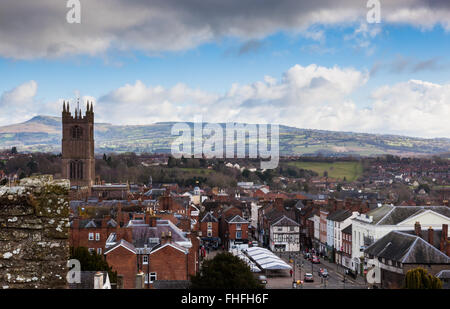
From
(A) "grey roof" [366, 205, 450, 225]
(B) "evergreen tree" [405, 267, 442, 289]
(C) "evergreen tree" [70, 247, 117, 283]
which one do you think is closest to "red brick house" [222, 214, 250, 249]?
(A) "grey roof" [366, 205, 450, 225]

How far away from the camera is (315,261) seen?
55.6 meters

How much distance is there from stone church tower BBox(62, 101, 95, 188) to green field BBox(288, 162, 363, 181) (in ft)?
237

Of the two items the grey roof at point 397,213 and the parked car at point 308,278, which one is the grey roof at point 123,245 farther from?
the grey roof at point 397,213

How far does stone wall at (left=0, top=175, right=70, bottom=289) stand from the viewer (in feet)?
18.4

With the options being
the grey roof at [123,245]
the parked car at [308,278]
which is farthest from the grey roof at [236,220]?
the grey roof at [123,245]

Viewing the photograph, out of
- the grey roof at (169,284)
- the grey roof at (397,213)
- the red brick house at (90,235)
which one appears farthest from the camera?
the grey roof at (397,213)

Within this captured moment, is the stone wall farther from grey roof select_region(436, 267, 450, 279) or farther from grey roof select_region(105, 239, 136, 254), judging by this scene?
grey roof select_region(436, 267, 450, 279)

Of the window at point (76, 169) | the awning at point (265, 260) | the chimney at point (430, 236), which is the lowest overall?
the awning at point (265, 260)

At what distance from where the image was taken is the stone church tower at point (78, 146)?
105 m

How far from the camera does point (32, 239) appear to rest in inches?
222

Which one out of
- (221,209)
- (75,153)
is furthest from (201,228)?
(75,153)

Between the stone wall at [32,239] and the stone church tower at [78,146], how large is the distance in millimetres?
100218

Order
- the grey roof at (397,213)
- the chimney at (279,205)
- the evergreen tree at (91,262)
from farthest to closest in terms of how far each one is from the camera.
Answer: the chimney at (279,205), the grey roof at (397,213), the evergreen tree at (91,262)

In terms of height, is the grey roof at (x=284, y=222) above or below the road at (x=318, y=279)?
above
